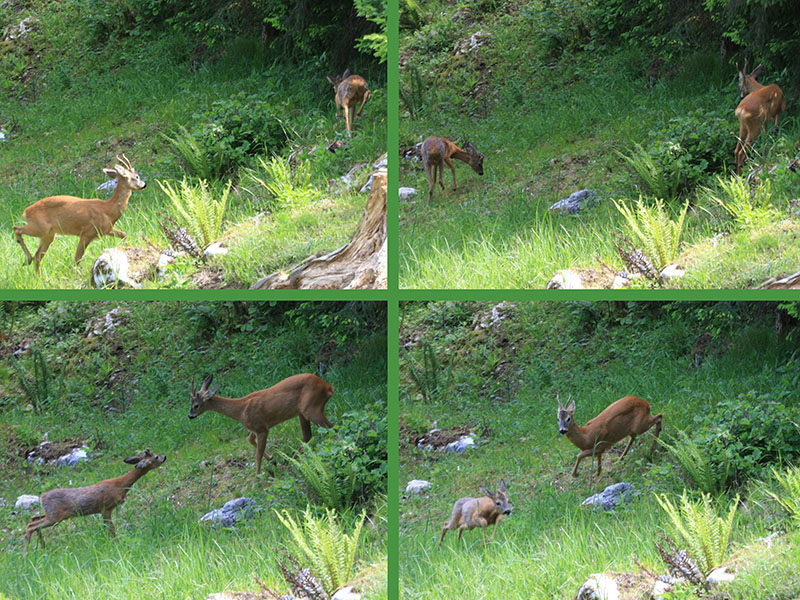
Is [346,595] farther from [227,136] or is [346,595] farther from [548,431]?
[227,136]

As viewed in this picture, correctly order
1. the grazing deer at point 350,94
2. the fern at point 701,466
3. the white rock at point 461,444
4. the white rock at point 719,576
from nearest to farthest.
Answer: the white rock at point 719,576
the fern at point 701,466
the white rock at point 461,444
the grazing deer at point 350,94

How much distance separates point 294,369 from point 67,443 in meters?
1.60

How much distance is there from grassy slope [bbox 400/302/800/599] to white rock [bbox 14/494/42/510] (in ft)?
7.70

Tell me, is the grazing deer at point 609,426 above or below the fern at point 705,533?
above

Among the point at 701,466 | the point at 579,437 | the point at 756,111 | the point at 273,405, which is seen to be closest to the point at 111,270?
the point at 273,405

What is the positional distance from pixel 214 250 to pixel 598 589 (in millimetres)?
2902

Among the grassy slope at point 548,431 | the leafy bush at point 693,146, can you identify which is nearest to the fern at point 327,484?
the grassy slope at point 548,431

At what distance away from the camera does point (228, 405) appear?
6.89 m

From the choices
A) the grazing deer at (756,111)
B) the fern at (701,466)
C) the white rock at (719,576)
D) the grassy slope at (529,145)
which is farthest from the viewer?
the grazing deer at (756,111)

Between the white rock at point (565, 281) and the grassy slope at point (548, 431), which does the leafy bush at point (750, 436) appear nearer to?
the grassy slope at point (548, 431)

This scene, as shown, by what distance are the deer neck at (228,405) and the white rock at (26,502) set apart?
1245 millimetres

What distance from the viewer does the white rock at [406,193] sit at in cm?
765

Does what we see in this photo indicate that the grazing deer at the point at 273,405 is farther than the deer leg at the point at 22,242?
Yes

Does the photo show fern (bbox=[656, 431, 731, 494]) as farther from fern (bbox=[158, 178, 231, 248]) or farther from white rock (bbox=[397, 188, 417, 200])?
fern (bbox=[158, 178, 231, 248])
